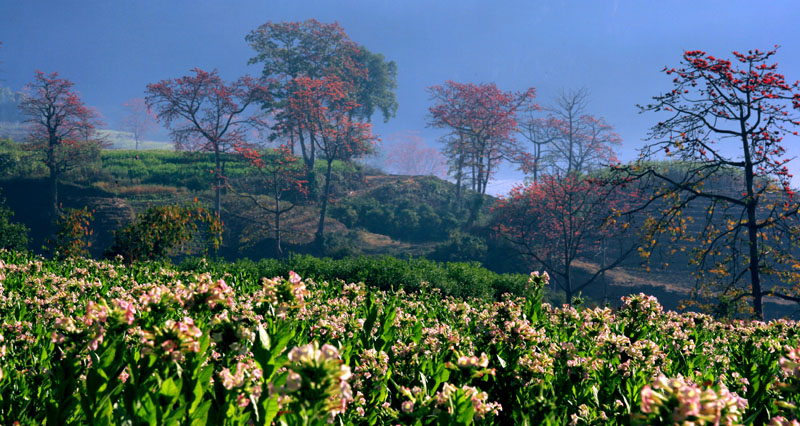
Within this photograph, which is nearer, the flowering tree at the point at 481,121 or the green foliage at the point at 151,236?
the green foliage at the point at 151,236

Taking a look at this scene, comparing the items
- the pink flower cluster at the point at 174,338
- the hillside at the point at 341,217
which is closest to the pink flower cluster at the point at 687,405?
the pink flower cluster at the point at 174,338

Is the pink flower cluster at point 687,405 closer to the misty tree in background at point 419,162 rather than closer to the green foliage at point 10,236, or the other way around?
the green foliage at point 10,236

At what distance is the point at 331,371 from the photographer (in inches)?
50.7

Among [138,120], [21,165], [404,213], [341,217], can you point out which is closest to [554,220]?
[404,213]

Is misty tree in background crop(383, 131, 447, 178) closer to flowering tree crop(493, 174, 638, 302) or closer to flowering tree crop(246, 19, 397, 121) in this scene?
flowering tree crop(246, 19, 397, 121)

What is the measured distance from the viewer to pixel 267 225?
24.5 metres

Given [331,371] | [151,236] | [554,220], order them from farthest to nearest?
1. [554,220]
2. [151,236]
3. [331,371]

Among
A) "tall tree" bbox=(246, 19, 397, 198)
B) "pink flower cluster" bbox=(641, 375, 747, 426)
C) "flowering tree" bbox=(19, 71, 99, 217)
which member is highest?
"tall tree" bbox=(246, 19, 397, 198)

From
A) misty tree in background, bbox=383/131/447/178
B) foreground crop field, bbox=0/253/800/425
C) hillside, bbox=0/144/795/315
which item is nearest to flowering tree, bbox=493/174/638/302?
hillside, bbox=0/144/795/315

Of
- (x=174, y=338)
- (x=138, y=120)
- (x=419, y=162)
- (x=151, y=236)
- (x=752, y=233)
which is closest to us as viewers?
(x=174, y=338)

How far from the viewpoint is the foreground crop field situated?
150 centimetres

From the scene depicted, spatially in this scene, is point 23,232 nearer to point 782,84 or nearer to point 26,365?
point 26,365

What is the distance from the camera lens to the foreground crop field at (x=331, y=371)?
59.1 inches

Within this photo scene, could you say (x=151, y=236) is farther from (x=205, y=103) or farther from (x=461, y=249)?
(x=205, y=103)
